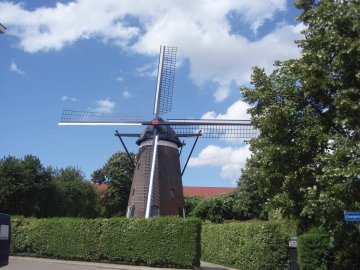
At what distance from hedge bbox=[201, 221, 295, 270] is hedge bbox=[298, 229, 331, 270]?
4.92 metres

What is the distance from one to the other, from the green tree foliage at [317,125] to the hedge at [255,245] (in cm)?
607

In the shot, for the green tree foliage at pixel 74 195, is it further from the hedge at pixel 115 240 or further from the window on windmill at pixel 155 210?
the hedge at pixel 115 240

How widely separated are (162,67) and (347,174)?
32.0 meters

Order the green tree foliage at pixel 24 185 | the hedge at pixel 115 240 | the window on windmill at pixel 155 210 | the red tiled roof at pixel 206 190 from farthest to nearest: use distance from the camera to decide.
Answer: the red tiled roof at pixel 206 190 → the green tree foliage at pixel 24 185 → the window on windmill at pixel 155 210 → the hedge at pixel 115 240

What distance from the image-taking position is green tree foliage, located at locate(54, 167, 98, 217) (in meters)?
51.2

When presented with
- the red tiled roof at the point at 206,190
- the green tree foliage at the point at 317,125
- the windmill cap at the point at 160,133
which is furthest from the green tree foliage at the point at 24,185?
the red tiled roof at the point at 206,190

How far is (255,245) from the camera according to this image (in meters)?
22.3

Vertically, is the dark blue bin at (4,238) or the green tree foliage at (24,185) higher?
the green tree foliage at (24,185)

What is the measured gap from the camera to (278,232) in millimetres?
21688

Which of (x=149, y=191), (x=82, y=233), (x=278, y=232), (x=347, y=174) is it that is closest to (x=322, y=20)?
(x=347, y=174)

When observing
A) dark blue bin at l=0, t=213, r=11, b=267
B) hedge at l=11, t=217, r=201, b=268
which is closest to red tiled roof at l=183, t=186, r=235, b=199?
hedge at l=11, t=217, r=201, b=268

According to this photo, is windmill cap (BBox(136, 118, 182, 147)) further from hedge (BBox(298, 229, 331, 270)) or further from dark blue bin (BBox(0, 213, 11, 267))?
dark blue bin (BBox(0, 213, 11, 267))

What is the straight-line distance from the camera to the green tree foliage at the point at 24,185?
140 feet

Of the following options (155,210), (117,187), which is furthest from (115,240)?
(117,187)
